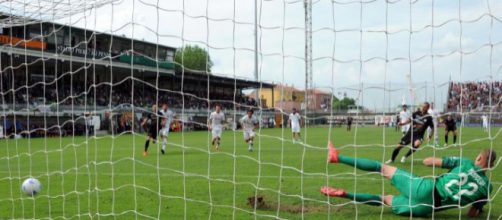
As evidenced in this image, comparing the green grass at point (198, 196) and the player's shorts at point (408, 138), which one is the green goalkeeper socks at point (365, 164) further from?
the player's shorts at point (408, 138)

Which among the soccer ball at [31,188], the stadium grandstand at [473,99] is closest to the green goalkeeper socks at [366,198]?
the stadium grandstand at [473,99]

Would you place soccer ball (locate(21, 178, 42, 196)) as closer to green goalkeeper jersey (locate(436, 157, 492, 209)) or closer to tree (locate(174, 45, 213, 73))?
tree (locate(174, 45, 213, 73))

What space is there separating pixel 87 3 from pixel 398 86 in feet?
15.2

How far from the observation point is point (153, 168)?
13.4 meters

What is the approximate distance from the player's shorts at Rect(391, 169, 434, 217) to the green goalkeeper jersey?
137mm

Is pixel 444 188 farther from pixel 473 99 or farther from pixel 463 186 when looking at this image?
pixel 473 99

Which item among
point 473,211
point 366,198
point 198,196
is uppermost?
point 366,198

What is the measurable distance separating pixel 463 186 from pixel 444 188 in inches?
8.2

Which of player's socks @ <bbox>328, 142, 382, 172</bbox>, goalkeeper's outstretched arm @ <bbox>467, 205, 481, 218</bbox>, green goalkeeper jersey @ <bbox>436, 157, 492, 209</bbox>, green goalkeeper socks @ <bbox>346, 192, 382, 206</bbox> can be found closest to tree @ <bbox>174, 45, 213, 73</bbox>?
player's socks @ <bbox>328, 142, 382, 172</bbox>

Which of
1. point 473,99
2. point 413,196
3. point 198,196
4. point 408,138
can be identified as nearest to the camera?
point 413,196

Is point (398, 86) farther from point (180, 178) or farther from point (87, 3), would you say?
point (180, 178)

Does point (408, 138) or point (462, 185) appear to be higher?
point (408, 138)

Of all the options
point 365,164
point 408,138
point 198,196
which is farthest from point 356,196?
point 408,138

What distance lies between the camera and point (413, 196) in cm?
657
